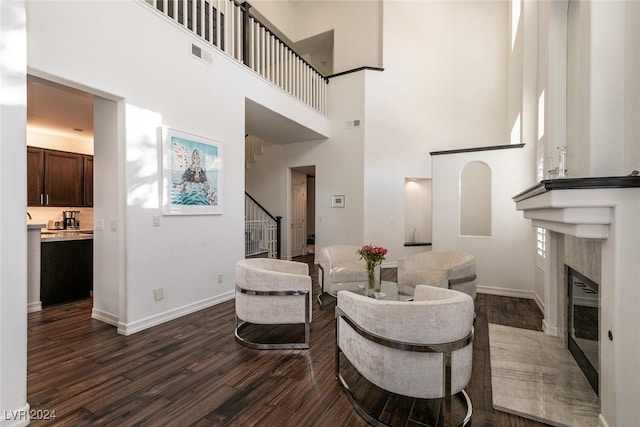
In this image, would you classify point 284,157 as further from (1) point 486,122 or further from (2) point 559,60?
(2) point 559,60

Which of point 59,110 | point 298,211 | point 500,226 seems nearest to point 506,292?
point 500,226

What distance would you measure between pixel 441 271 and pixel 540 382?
146cm

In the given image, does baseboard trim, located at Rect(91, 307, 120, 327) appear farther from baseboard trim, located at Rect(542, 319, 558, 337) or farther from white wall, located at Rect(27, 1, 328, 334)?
baseboard trim, located at Rect(542, 319, 558, 337)

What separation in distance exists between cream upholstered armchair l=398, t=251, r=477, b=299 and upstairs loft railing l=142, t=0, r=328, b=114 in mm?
3866

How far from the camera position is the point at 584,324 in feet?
7.99

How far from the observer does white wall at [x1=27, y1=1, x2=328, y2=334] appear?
8.76ft

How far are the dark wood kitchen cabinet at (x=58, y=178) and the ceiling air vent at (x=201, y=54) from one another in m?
3.72

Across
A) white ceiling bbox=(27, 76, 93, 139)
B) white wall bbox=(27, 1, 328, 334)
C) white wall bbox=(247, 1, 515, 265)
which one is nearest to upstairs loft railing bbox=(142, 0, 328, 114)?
white wall bbox=(27, 1, 328, 334)

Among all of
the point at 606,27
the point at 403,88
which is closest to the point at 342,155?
the point at 403,88

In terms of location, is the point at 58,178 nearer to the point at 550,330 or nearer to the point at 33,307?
the point at 33,307

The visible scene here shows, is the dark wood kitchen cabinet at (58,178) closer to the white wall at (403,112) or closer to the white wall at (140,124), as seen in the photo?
the white wall at (140,124)

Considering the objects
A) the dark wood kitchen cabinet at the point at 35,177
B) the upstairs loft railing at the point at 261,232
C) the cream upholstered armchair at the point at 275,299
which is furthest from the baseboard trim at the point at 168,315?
the dark wood kitchen cabinet at the point at 35,177

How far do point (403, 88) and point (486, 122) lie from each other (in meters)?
2.22

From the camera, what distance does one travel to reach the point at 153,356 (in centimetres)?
267
